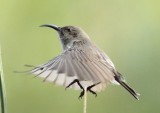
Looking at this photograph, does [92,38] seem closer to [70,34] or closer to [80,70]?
[70,34]

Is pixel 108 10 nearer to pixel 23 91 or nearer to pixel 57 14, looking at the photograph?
pixel 57 14

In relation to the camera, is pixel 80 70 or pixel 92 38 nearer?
pixel 80 70

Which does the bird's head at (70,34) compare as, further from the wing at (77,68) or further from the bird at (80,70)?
the wing at (77,68)

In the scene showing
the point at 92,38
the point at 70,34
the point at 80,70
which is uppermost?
the point at 92,38

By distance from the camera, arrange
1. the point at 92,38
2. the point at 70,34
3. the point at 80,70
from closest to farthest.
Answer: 1. the point at 80,70
2. the point at 70,34
3. the point at 92,38

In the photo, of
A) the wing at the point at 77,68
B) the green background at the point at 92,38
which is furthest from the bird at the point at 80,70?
the green background at the point at 92,38

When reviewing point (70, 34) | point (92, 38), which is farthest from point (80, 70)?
point (92, 38)

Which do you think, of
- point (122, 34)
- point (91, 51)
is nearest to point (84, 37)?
point (91, 51)
